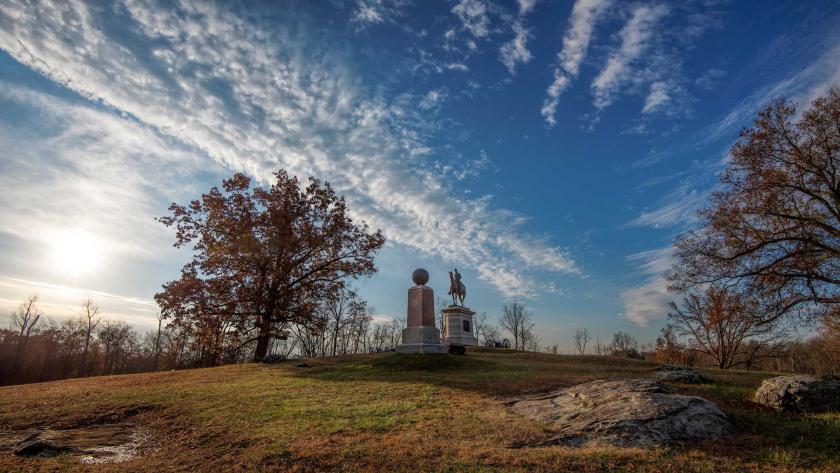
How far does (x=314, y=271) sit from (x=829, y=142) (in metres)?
25.3

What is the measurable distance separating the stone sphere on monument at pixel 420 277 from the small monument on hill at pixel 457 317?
8807mm

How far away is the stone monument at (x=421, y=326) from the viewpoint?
20.3 m

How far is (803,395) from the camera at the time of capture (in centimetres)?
875

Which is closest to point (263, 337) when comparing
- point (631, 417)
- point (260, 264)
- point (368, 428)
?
point (260, 264)

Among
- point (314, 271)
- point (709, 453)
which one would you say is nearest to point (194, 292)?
point (314, 271)

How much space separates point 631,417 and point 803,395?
15.2 feet

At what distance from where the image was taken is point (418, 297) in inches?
832

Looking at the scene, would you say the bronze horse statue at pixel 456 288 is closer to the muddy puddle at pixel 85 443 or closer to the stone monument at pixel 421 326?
A: the stone monument at pixel 421 326

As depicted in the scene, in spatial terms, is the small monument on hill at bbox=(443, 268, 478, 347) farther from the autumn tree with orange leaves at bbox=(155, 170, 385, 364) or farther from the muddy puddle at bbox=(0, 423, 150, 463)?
the muddy puddle at bbox=(0, 423, 150, 463)

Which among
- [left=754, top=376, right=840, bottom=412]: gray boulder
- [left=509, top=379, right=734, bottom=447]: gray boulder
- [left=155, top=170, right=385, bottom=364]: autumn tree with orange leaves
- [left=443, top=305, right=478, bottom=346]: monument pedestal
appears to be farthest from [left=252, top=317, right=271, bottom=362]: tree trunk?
[left=754, top=376, right=840, bottom=412]: gray boulder

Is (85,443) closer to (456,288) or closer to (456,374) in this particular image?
(456,374)

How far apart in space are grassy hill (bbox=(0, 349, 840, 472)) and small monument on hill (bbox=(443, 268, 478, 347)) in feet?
49.6

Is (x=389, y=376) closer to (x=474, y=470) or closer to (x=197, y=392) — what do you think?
(x=197, y=392)

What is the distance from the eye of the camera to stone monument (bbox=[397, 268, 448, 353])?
20.3 meters
